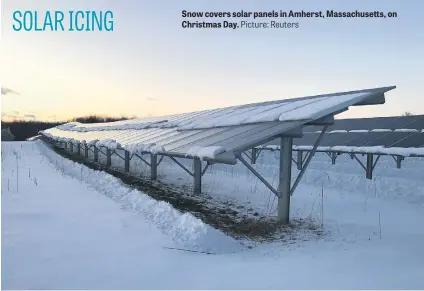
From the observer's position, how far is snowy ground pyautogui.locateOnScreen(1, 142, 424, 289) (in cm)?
443

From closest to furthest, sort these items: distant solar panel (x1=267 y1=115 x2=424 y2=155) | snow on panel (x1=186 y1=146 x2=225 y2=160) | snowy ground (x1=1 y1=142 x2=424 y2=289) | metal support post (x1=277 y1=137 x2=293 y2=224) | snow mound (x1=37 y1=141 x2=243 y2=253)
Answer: snowy ground (x1=1 y1=142 x2=424 y2=289)
snow mound (x1=37 y1=141 x2=243 y2=253)
snow on panel (x1=186 y1=146 x2=225 y2=160)
metal support post (x1=277 y1=137 x2=293 y2=224)
distant solar panel (x1=267 y1=115 x2=424 y2=155)

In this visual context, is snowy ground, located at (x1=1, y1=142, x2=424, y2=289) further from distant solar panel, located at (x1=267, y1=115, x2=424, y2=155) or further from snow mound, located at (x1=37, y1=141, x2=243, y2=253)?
distant solar panel, located at (x1=267, y1=115, x2=424, y2=155)

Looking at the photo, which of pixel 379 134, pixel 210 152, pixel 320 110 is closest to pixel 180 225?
pixel 210 152

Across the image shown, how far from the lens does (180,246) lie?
5.59m

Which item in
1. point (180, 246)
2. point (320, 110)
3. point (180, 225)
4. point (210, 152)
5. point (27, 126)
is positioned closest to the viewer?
point (180, 246)

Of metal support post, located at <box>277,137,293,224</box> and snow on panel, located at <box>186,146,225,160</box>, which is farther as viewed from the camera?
metal support post, located at <box>277,137,293,224</box>

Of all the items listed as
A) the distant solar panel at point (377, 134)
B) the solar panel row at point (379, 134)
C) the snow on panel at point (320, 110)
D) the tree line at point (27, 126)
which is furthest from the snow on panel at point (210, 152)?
the tree line at point (27, 126)

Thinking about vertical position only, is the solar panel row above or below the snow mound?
above

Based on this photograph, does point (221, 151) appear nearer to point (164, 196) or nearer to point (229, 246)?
point (229, 246)

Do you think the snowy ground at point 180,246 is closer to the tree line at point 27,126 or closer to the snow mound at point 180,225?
the snow mound at point 180,225

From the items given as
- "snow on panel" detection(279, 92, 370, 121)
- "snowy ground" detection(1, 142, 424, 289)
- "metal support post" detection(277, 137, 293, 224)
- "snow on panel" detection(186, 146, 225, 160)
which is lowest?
"snowy ground" detection(1, 142, 424, 289)

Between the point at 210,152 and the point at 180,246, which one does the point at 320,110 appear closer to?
the point at 210,152

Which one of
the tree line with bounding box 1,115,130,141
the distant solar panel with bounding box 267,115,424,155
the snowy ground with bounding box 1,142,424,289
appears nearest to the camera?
the snowy ground with bounding box 1,142,424,289

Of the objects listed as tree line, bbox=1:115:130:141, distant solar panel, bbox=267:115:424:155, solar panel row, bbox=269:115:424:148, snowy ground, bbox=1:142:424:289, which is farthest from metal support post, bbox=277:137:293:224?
tree line, bbox=1:115:130:141
